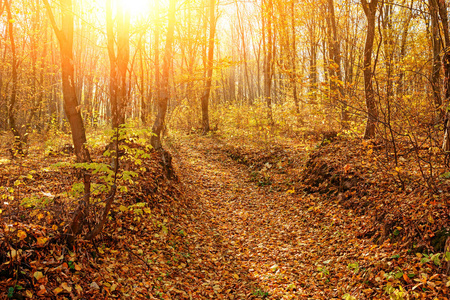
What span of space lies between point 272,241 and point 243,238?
65cm

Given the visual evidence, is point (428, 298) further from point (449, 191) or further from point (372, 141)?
point (372, 141)

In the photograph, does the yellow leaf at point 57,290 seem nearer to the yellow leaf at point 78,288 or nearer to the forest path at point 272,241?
the yellow leaf at point 78,288

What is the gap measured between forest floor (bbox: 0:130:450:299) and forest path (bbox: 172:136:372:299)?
0.03 m

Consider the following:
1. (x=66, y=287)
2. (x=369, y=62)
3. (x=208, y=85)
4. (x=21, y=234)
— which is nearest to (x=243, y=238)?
(x=66, y=287)

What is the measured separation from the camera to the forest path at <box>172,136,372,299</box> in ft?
15.2

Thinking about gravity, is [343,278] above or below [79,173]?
below

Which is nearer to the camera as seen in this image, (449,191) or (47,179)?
(449,191)

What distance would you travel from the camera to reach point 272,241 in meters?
6.28

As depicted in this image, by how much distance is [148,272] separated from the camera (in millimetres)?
4484

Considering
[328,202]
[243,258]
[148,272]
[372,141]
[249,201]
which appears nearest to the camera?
[148,272]

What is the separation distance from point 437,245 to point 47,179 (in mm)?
7305

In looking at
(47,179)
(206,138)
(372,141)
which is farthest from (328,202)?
(206,138)

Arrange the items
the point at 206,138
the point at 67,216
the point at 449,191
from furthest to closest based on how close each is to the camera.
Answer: the point at 206,138
the point at 449,191
the point at 67,216

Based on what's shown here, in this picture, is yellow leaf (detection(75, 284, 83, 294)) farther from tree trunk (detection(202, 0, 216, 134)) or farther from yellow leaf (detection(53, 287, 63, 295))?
tree trunk (detection(202, 0, 216, 134))
